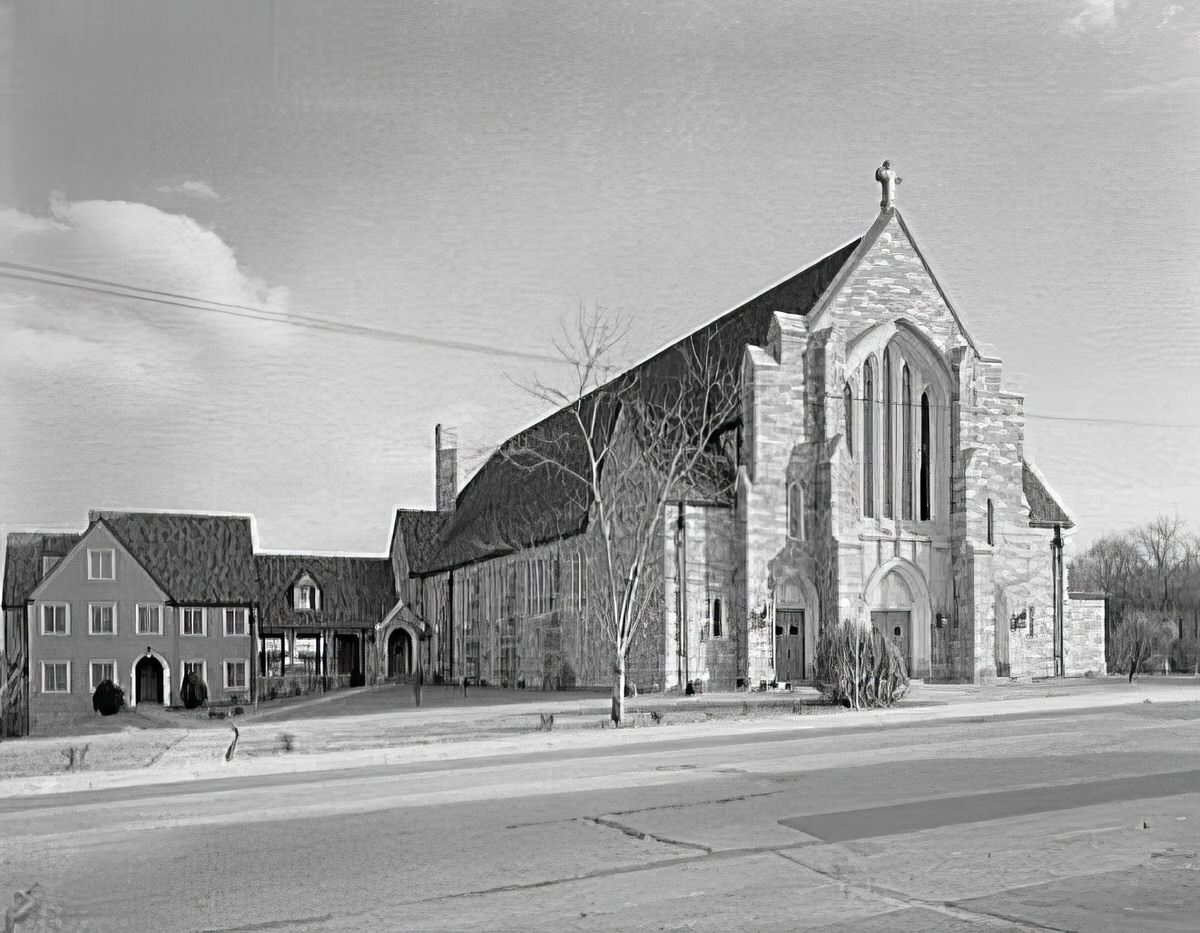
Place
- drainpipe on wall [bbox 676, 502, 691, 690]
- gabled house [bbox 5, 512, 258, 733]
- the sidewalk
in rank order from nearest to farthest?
the sidewalk, drainpipe on wall [bbox 676, 502, 691, 690], gabled house [bbox 5, 512, 258, 733]

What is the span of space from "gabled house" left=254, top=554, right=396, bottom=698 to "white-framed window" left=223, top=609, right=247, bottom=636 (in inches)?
37.7

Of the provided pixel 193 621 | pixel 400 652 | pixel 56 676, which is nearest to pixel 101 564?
pixel 193 621

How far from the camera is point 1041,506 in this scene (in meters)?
45.7

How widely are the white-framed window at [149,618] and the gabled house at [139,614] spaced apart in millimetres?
45

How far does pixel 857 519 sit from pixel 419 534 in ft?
111

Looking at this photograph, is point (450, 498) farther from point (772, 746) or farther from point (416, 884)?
point (416, 884)

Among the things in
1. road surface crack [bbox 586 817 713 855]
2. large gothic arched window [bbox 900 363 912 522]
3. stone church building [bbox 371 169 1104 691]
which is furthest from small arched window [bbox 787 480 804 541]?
road surface crack [bbox 586 817 713 855]

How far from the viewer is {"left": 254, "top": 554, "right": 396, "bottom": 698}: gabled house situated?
6306cm

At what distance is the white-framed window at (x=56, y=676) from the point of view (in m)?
57.2

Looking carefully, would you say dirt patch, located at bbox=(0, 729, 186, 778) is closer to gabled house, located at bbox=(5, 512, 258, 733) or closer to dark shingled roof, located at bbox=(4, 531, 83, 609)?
gabled house, located at bbox=(5, 512, 258, 733)

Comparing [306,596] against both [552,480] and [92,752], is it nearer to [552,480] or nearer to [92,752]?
[552,480]

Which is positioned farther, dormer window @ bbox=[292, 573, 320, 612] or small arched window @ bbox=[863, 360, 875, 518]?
dormer window @ bbox=[292, 573, 320, 612]

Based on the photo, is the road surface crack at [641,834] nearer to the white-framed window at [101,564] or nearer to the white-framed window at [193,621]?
the white-framed window at [193,621]

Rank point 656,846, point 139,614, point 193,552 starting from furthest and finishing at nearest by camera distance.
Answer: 1. point 193,552
2. point 139,614
3. point 656,846
